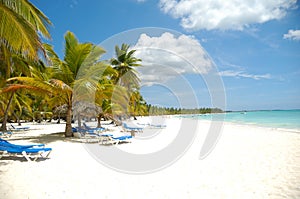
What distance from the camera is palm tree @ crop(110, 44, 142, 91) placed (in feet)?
78.0

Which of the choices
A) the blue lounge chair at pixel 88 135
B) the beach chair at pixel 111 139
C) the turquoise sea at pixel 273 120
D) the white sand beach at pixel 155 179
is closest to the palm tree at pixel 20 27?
the white sand beach at pixel 155 179

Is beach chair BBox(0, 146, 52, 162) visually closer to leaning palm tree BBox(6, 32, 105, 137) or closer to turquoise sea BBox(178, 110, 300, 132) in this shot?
leaning palm tree BBox(6, 32, 105, 137)

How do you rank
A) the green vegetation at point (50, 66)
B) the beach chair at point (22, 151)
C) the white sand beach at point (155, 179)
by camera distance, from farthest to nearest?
the beach chair at point (22, 151) → the green vegetation at point (50, 66) → the white sand beach at point (155, 179)

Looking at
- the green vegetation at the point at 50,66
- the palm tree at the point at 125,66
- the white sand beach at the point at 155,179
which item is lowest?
the white sand beach at the point at 155,179

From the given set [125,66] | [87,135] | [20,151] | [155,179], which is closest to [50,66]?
[87,135]

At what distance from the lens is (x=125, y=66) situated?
23.8 meters

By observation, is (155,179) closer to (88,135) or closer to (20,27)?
(20,27)

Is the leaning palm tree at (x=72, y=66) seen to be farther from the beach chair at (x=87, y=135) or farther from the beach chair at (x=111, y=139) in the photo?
the beach chair at (x=111, y=139)

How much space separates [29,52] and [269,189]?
623cm

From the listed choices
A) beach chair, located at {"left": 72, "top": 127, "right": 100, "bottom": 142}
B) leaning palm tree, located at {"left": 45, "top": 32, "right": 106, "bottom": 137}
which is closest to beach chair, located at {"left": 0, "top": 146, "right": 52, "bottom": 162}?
beach chair, located at {"left": 72, "top": 127, "right": 100, "bottom": 142}

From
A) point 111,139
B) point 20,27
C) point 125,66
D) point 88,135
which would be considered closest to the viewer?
point 20,27

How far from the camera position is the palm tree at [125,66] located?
78.0 ft

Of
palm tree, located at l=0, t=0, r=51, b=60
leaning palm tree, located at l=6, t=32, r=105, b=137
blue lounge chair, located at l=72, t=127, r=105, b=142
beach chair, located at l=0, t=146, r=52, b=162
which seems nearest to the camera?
palm tree, located at l=0, t=0, r=51, b=60

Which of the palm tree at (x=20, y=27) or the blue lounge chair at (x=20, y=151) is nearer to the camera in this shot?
the palm tree at (x=20, y=27)
